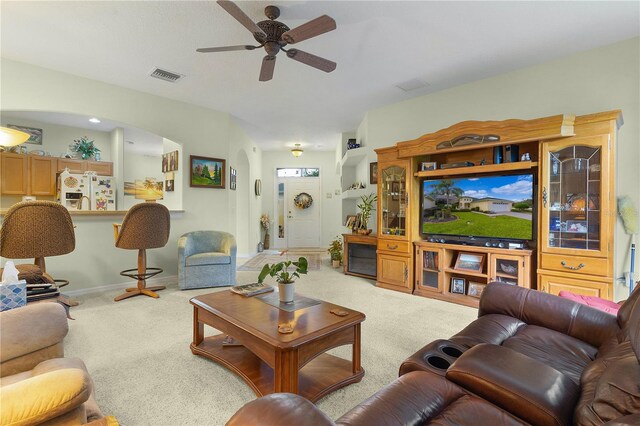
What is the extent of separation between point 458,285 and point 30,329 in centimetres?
379

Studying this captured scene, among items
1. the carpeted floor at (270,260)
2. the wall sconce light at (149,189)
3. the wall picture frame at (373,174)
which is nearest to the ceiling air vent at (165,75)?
the wall sconce light at (149,189)

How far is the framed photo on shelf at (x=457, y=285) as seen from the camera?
11.8ft

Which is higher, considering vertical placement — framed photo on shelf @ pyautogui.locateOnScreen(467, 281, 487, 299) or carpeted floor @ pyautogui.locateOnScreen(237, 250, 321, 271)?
framed photo on shelf @ pyautogui.locateOnScreen(467, 281, 487, 299)

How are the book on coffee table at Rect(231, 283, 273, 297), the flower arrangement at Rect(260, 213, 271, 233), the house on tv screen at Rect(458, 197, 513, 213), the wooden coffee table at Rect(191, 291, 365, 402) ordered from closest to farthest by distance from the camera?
the wooden coffee table at Rect(191, 291, 365, 402)
the book on coffee table at Rect(231, 283, 273, 297)
the house on tv screen at Rect(458, 197, 513, 213)
the flower arrangement at Rect(260, 213, 271, 233)

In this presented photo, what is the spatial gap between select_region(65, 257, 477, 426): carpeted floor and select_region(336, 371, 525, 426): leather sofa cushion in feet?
2.29

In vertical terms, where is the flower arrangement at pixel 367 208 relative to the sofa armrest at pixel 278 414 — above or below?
above

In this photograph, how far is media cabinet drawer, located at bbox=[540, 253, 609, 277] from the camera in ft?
8.84

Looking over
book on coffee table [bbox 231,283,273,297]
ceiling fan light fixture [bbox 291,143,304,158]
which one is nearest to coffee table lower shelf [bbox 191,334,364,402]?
book on coffee table [bbox 231,283,273,297]

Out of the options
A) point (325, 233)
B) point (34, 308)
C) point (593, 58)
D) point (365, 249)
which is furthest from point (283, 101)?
point (325, 233)

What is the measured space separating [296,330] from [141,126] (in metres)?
4.04

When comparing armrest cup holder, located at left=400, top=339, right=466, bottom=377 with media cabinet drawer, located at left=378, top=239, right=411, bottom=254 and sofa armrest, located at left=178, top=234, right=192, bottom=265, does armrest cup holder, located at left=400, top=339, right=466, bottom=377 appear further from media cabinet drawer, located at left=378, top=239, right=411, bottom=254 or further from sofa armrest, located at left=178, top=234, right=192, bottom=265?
sofa armrest, located at left=178, top=234, right=192, bottom=265

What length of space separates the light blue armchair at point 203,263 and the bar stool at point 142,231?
0.37 metres

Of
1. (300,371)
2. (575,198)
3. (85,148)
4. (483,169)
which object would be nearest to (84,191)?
(85,148)

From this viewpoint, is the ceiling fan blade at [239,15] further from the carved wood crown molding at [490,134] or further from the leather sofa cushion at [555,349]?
the leather sofa cushion at [555,349]
